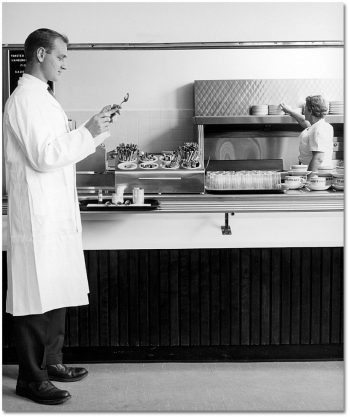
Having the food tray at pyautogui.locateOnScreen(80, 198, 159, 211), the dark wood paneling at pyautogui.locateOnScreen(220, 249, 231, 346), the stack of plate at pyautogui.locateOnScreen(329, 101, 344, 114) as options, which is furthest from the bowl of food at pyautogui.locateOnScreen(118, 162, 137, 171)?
the stack of plate at pyautogui.locateOnScreen(329, 101, 344, 114)

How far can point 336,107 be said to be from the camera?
Result: 6.83 meters

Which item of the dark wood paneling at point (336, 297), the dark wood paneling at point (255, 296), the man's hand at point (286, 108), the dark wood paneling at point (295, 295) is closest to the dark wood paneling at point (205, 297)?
the dark wood paneling at point (255, 296)

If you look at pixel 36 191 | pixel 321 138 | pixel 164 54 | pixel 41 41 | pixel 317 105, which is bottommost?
pixel 36 191

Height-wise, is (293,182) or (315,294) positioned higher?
(293,182)

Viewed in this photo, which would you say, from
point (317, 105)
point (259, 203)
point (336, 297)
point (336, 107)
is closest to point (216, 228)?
point (259, 203)

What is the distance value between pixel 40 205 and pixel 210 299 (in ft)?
4.63

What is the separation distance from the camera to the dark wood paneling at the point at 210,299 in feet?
14.4

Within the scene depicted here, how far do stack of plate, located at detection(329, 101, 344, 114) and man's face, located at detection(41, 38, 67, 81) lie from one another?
378 cm

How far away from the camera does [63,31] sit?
6.26m

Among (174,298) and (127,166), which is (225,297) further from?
(127,166)

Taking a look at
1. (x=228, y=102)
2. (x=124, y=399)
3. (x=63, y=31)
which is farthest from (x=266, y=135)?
(x=124, y=399)

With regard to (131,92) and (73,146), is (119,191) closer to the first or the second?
(73,146)

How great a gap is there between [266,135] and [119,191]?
326 cm

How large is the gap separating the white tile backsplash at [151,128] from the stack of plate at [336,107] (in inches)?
56.8
